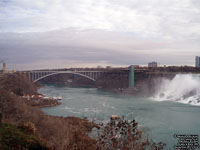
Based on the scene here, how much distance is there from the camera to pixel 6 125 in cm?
424

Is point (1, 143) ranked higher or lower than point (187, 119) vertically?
higher

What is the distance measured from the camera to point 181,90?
16.2 meters

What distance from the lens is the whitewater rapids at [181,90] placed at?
14.0m

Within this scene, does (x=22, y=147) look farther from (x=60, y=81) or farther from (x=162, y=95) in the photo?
(x=60, y=81)

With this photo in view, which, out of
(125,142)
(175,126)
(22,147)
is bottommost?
(175,126)

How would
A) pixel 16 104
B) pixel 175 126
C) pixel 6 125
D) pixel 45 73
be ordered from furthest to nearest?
pixel 45 73
pixel 175 126
pixel 16 104
pixel 6 125

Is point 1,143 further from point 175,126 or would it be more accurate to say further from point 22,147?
point 175,126

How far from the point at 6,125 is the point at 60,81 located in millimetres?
33193

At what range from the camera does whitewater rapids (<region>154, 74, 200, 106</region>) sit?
1402 cm

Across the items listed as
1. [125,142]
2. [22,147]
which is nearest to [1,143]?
[22,147]

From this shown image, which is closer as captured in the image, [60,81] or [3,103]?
[3,103]

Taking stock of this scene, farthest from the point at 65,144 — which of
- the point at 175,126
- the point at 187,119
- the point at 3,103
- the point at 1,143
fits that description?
the point at 187,119

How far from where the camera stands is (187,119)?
28.0 feet

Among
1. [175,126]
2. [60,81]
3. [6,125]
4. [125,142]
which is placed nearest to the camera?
[125,142]
